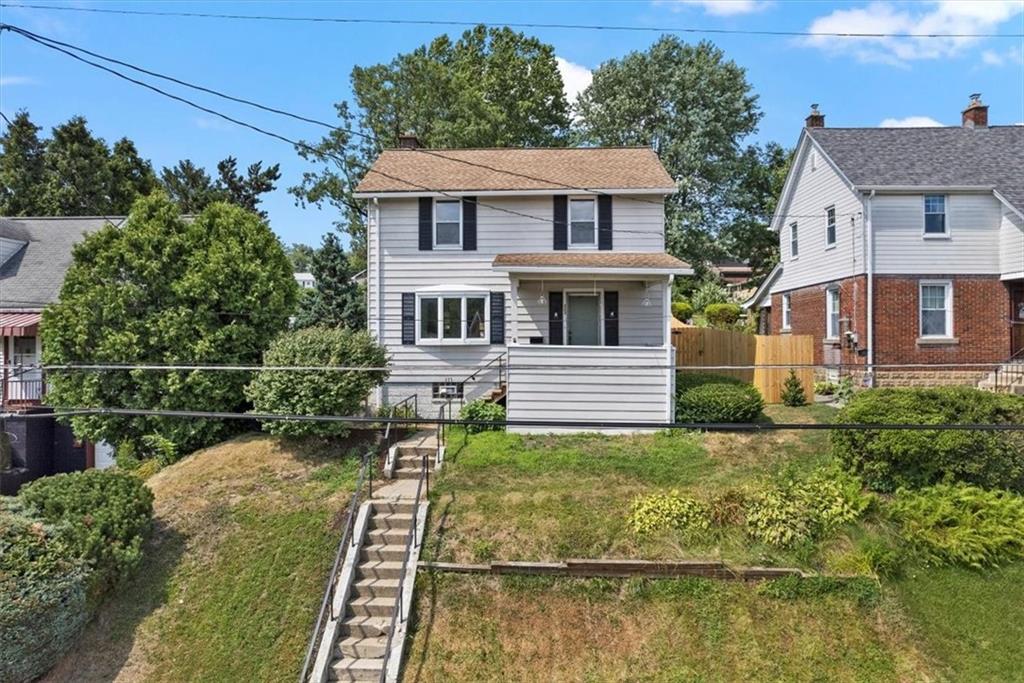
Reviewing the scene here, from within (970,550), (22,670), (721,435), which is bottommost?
(22,670)

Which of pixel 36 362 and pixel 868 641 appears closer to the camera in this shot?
pixel 868 641

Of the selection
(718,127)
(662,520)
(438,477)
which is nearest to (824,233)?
(718,127)

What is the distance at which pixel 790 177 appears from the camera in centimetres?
2194

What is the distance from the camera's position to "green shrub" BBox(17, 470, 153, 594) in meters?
7.88

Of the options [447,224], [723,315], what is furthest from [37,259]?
[723,315]

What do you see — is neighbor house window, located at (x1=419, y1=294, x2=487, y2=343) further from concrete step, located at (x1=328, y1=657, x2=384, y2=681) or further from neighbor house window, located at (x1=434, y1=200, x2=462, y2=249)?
concrete step, located at (x1=328, y1=657, x2=384, y2=681)

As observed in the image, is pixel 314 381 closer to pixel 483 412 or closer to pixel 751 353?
pixel 483 412

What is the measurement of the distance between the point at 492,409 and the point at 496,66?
24.1 m

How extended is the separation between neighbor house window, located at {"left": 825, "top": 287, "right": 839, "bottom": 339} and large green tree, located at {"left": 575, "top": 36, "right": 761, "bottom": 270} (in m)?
10.3

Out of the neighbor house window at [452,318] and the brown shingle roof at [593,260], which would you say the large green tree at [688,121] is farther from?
the neighbor house window at [452,318]

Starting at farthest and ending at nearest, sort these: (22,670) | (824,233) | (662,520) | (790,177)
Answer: (790,177)
(824,233)
(662,520)
(22,670)

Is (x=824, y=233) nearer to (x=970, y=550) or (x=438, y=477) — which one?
(x=970, y=550)

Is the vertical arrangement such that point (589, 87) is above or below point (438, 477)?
above

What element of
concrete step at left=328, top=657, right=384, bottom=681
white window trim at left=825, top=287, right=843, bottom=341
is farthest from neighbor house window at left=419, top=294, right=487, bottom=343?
white window trim at left=825, top=287, right=843, bottom=341
